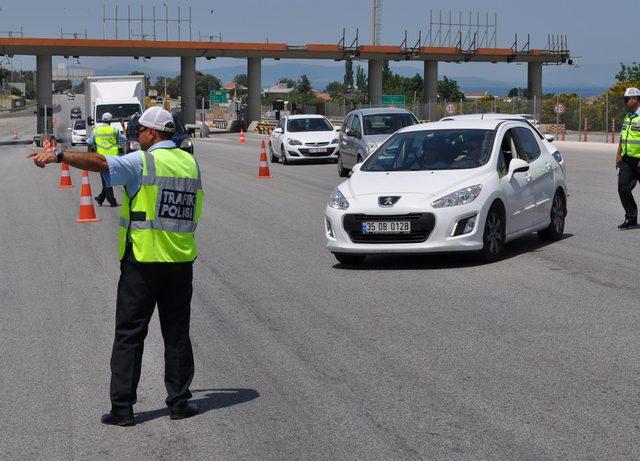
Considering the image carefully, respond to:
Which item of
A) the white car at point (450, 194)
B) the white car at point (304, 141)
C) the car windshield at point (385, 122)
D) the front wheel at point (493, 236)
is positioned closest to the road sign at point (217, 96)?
the white car at point (304, 141)

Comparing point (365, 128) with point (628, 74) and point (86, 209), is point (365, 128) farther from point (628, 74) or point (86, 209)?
point (628, 74)

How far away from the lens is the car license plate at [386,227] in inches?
457

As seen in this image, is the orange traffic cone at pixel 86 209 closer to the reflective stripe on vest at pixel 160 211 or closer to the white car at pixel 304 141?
the reflective stripe on vest at pixel 160 211

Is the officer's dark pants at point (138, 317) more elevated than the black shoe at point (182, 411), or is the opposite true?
the officer's dark pants at point (138, 317)

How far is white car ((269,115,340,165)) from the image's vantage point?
3284 centimetres

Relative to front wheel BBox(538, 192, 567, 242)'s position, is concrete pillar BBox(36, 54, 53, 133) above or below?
above

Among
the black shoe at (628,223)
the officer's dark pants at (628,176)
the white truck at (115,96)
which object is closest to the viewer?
the officer's dark pants at (628,176)

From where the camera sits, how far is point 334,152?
33219 millimetres

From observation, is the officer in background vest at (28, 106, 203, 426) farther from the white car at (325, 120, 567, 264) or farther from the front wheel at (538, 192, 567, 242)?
the front wheel at (538, 192, 567, 242)

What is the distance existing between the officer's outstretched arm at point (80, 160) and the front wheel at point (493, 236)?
6.53 m

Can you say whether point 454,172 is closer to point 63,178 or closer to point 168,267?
point 168,267

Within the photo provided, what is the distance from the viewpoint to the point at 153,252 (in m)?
6.13

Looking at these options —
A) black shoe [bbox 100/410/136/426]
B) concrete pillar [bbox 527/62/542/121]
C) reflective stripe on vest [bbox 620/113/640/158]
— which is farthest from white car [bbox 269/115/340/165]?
concrete pillar [bbox 527/62/542/121]

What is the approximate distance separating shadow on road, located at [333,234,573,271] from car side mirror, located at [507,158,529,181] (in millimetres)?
919
